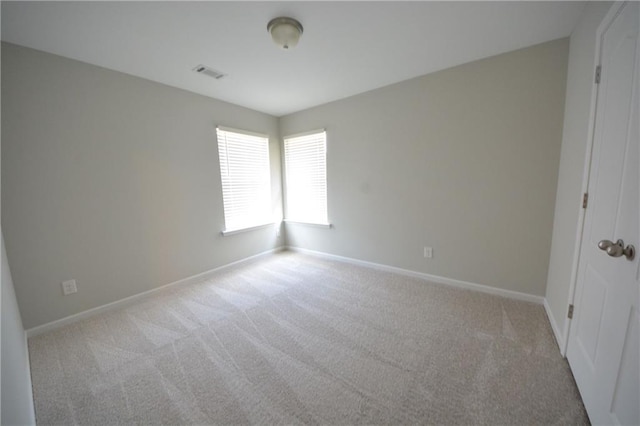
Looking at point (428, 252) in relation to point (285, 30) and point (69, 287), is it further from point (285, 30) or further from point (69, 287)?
point (69, 287)

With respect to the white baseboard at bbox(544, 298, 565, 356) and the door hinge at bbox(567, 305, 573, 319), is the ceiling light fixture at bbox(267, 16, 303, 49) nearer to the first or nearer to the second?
the door hinge at bbox(567, 305, 573, 319)

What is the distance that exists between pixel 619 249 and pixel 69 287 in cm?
394

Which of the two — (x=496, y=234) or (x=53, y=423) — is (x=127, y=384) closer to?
(x=53, y=423)

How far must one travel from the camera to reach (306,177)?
3.97 meters

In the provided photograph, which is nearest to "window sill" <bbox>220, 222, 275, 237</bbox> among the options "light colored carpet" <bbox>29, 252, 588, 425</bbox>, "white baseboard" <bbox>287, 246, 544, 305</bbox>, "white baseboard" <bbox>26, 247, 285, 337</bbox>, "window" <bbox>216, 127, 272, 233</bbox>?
"window" <bbox>216, 127, 272, 233</bbox>

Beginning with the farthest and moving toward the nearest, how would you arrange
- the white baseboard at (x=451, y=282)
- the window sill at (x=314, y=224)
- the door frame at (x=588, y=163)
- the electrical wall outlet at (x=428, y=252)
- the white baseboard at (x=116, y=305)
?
1. the window sill at (x=314, y=224)
2. the electrical wall outlet at (x=428, y=252)
3. the white baseboard at (x=451, y=282)
4. the white baseboard at (x=116, y=305)
5. the door frame at (x=588, y=163)

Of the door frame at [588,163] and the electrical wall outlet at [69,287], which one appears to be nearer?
the door frame at [588,163]

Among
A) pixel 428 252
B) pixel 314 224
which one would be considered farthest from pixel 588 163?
pixel 314 224

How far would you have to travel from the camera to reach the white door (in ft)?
3.25

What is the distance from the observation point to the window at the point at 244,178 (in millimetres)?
3418

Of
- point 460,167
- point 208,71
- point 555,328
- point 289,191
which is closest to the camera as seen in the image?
point 555,328

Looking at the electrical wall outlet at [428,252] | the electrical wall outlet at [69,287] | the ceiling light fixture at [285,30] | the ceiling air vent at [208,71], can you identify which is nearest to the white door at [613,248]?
the electrical wall outlet at [428,252]

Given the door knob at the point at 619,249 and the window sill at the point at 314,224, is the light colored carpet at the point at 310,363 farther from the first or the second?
the window sill at the point at 314,224

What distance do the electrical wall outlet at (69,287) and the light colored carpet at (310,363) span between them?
0.32 metres
